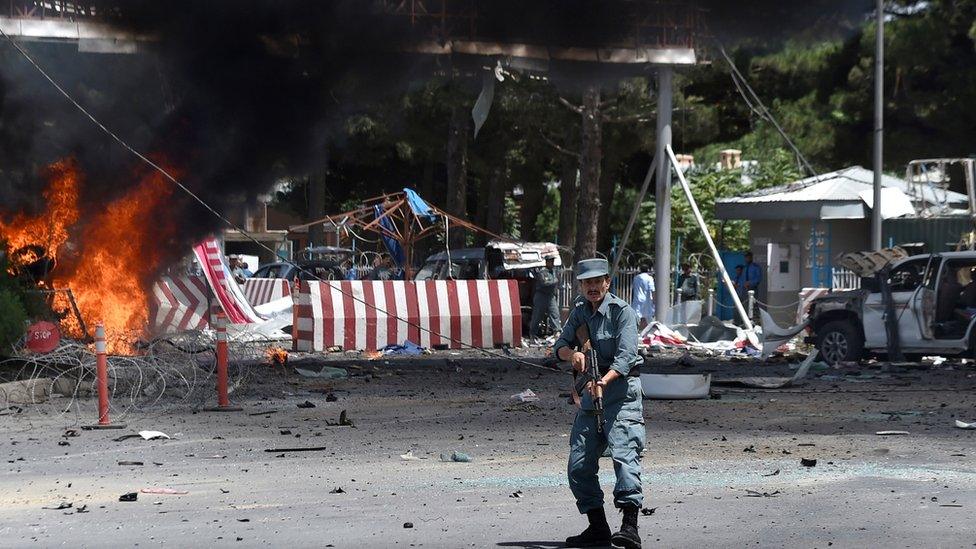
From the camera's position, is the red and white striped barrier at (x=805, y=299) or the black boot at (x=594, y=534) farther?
the red and white striped barrier at (x=805, y=299)

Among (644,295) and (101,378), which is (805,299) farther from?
(101,378)

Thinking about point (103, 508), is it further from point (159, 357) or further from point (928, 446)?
point (928, 446)

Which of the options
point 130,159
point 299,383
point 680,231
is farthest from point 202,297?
point 680,231

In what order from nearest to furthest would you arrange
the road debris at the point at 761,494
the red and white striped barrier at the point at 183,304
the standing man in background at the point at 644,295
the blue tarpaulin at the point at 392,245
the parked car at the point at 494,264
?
the road debris at the point at 761,494
the red and white striped barrier at the point at 183,304
the standing man in background at the point at 644,295
the parked car at the point at 494,264
the blue tarpaulin at the point at 392,245

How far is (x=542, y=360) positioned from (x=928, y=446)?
946 cm

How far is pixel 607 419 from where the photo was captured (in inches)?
274

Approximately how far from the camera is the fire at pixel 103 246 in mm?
16203

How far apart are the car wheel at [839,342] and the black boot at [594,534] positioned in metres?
12.4

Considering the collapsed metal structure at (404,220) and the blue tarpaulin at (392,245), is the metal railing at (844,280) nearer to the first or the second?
the collapsed metal structure at (404,220)

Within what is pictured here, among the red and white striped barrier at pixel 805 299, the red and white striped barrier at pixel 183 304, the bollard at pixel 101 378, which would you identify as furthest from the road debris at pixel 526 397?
the red and white striped barrier at pixel 183 304

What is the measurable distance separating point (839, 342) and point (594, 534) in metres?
12.7

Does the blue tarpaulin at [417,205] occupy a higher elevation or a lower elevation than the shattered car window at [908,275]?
higher

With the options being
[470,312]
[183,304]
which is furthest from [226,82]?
[183,304]

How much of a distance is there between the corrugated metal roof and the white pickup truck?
10.3m
